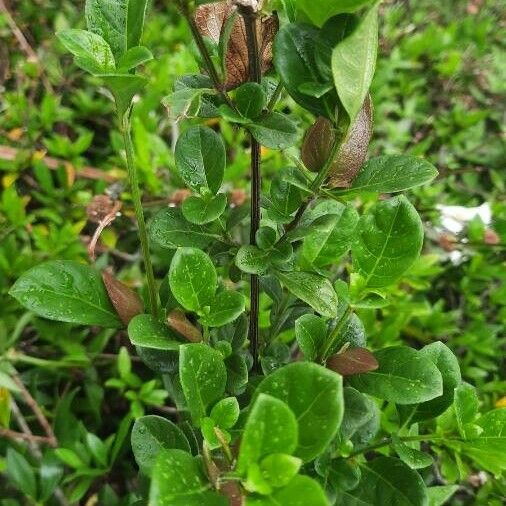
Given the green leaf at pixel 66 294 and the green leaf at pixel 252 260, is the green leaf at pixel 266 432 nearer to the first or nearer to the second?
the green leaf at pixel 252 260

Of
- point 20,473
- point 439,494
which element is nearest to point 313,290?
point 439,494

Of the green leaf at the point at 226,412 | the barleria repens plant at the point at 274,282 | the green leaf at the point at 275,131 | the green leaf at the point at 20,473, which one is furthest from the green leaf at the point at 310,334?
the green leaf at the point at 20,473

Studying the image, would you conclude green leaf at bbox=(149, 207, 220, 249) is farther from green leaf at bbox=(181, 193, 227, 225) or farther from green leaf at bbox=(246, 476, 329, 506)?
green leaf at bbox=(246, 476, 329, 506)

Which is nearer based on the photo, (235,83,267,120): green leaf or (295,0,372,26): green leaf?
(295,0,372,26): green leaf

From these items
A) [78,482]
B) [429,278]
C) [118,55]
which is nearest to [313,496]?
[118,55]

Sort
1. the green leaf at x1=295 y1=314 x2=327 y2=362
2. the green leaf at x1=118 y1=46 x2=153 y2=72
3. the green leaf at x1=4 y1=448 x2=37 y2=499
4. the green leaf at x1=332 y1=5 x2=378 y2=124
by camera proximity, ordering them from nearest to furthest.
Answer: the green leaf at x1=332 y1=5 x2=378 y2=124 < the green leaf at x1=118 y1=46 x2=153 y2=72 < the green leaf at x1=295 y1=314 x2=327 y2=362 < the green leaf at x1=4 y1=448 x2=37 y2=499

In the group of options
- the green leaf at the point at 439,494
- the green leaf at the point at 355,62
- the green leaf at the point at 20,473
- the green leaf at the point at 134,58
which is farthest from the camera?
the green leaf at the point at 20,473

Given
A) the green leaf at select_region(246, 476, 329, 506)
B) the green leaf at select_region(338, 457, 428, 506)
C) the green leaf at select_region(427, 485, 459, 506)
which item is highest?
the green leaf at select_region(246, 476, 329, 506)

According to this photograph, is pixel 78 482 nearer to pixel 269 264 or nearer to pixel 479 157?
pixel 269 264

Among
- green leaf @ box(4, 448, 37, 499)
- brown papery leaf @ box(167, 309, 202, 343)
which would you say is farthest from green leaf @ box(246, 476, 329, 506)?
green leaf @ box(4, 448, 37, 499)
